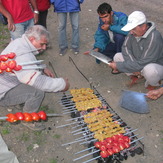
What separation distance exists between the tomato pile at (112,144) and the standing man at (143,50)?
1532mm

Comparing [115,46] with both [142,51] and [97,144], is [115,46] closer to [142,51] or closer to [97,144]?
[142,51]

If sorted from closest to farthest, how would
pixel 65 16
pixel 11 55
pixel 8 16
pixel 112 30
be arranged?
pixel 11 55 → pixel 8 16 → pixel 112 30 → pixel 65 16

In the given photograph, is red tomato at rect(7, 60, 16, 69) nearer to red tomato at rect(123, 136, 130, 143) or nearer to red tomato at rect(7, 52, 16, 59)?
red tomato at rect(7, 52, 16, 59)

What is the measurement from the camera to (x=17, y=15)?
459cm

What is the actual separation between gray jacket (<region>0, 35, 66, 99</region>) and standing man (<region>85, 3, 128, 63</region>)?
78.4 inches

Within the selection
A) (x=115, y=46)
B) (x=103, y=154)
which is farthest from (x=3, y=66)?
(x=115, y=46)

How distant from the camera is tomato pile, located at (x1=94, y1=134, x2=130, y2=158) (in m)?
3.23

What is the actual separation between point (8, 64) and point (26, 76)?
1.13 feet

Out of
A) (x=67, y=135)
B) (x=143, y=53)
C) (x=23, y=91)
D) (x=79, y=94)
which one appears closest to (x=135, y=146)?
(x=67, y=135)

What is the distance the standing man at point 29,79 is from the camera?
325cm

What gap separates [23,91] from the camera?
371cm

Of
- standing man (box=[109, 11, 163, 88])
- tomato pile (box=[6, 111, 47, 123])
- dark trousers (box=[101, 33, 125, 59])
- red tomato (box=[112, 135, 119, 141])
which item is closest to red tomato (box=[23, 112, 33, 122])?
tomato pile (box=[6, 111, 47, 123])

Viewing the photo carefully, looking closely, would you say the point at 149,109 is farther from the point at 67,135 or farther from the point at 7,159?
the point at 7,159

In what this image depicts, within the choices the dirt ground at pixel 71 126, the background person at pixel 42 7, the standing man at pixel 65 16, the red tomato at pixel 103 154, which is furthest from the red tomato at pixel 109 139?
the background person at pixel 42 7
